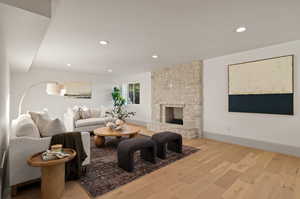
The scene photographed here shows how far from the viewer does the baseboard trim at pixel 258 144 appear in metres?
3.01

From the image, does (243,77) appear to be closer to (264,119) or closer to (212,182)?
(264,119)

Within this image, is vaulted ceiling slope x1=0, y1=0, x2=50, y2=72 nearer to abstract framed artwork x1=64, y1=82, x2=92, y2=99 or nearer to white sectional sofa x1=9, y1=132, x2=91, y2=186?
white sectional sofa x1=9, y1=132, x2=91, y2=186

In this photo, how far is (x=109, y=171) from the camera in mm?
2389

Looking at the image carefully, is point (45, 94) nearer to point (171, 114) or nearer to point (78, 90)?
point (78, 90)

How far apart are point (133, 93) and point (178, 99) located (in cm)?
294

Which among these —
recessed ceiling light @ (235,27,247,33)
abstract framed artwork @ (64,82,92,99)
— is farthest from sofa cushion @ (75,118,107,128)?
recessed ceiling light @ (235,27,247,33)

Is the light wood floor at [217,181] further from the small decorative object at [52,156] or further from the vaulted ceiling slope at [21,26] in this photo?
the vaulted ceiling slope at [21,26]

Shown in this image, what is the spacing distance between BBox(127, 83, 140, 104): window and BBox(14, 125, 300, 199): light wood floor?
4.50m

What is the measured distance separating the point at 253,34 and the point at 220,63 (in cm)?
146

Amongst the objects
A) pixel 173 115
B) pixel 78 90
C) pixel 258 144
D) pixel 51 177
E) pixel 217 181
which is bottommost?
pixel 217 181

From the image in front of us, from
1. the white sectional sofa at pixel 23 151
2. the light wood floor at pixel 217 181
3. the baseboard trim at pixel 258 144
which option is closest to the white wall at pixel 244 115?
the baseboard trim at pixel 258 144

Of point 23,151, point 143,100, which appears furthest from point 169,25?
point 143,100

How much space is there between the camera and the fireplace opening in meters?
5.47

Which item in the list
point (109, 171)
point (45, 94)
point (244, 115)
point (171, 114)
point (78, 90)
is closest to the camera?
point (109, 171)
